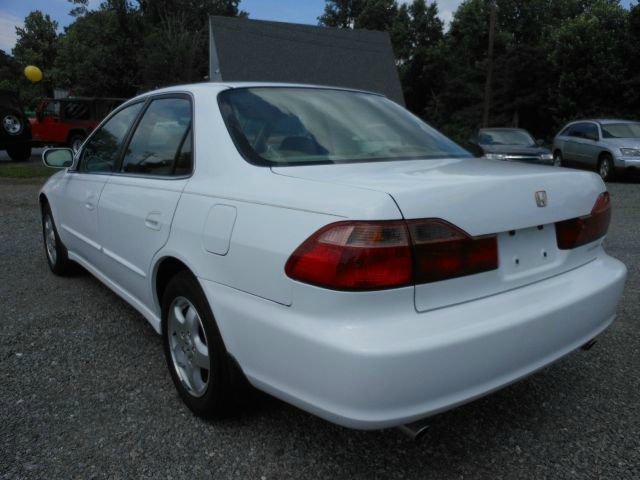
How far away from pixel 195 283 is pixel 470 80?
42.2 meters

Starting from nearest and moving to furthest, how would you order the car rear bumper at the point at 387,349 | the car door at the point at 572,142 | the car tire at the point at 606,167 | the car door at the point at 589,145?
the car rear bumper at the point at 387,349
the car tire at the point at 606,167
the car door at the point at 589,145
the car door at the point at 572,142

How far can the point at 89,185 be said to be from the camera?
364 cm

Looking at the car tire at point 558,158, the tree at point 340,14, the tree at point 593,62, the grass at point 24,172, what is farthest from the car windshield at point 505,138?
the tree at point 340,14

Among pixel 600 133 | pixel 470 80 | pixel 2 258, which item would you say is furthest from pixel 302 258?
pixel 470 80

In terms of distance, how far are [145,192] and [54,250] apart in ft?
7.83

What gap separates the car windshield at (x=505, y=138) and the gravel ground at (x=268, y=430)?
1040 cm

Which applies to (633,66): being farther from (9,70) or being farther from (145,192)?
(9,70)

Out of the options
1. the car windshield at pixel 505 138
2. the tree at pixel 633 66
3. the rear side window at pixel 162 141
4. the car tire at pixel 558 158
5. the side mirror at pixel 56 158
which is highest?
the tree at pixel 633 66

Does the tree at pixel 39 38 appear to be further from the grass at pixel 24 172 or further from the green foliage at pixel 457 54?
the grass at pixel 24 172

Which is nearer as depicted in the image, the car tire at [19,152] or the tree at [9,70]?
the car tire at [19,152]

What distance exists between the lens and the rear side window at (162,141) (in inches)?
107

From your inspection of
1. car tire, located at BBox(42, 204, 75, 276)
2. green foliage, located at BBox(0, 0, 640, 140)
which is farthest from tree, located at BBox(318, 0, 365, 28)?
car tire, located at BBox(42, 204, 75, 276)

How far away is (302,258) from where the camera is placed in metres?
1.81

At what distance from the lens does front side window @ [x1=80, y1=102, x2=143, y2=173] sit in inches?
136
